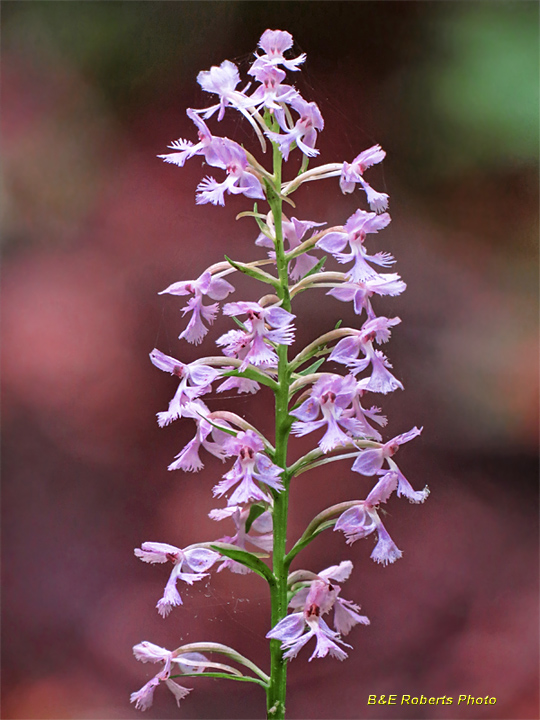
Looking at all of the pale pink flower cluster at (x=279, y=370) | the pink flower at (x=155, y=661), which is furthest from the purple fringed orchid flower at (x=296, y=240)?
the pink flower at (x=155, y=661)

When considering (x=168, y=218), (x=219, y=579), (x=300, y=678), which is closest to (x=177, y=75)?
(x=168, y=218)

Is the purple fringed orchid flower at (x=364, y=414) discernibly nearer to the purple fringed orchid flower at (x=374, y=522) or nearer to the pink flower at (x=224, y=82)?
the purple fringed orchid flower at (x=374, y=522)

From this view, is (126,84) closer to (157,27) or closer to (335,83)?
(157,27)

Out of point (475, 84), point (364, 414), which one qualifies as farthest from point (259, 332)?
point (475, 84)

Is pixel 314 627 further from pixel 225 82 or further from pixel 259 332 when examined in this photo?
pixel 225 82

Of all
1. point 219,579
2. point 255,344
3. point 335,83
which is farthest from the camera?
point 219,579

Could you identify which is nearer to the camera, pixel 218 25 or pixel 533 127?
pixel 218 25
